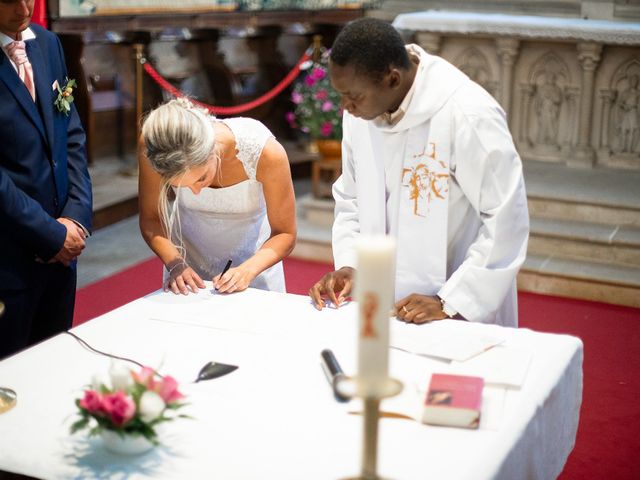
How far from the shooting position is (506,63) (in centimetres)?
743

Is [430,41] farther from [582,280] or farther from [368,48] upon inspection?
[368,48]

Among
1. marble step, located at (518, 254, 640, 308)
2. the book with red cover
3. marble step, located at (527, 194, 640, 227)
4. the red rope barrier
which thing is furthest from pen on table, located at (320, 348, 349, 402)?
marble step, located at (527, 194, 640, 227)

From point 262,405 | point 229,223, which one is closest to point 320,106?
point 229,223

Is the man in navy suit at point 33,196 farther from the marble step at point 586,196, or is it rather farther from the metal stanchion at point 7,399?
the marble step at point 586,196

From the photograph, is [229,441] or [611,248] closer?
[229,441]

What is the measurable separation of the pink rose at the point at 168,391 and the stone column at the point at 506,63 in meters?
5.76

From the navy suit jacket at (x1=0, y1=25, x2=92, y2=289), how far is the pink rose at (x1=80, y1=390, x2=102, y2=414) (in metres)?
1.33

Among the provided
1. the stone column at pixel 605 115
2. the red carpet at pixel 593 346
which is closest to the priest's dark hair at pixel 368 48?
the red carpet at pixel 593 346

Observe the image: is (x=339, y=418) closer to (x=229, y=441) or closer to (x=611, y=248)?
(x=229, y=441)

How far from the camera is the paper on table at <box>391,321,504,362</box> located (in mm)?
2621

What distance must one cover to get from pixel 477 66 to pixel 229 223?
4492 millimetres

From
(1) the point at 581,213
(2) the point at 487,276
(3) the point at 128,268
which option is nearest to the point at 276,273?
(2) the point at 487,276

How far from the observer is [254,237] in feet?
12.0

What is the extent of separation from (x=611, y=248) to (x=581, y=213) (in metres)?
0.40
